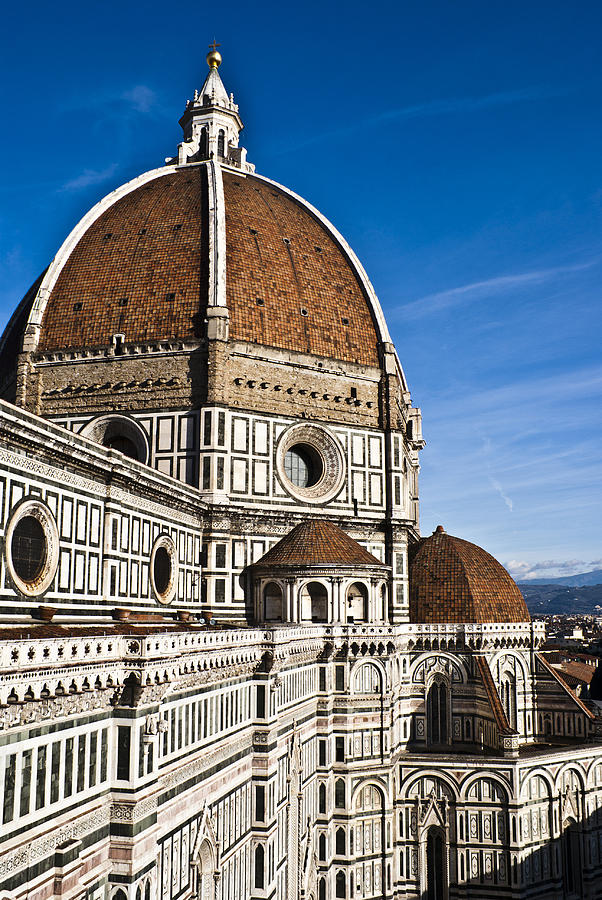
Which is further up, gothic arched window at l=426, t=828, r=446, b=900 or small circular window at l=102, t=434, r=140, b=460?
small circular window at l=102, t=434, r=140, b=460

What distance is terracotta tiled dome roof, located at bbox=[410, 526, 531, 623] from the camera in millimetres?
36969

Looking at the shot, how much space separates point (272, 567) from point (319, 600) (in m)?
2.25

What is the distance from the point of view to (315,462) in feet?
124

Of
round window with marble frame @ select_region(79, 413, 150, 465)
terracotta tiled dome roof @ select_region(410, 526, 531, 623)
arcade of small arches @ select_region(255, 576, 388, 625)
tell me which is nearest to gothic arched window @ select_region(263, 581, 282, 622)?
→ arcade of small arches @ select_region(255, 576, 388, 625)

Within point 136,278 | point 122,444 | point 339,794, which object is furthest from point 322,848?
point 136,278

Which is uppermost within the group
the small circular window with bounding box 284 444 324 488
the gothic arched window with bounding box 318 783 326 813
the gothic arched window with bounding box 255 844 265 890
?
the small circular window with bounding box 284 444 324 488

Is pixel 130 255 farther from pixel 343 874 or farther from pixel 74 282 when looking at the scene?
pixel 343 874

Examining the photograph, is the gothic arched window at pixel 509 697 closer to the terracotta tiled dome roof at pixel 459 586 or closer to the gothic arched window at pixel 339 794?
the terracotta tiled dome roof at pixel 459 586

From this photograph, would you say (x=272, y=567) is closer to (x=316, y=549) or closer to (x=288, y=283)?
(x=316, y=549)

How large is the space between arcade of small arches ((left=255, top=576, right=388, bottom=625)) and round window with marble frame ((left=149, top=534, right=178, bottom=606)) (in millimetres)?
4501

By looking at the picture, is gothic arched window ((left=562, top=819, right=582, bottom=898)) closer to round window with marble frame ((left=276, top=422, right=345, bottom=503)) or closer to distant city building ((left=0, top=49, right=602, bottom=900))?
distant city building ((left=0, top=49, right=602, bottom=900))

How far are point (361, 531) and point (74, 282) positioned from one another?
17.2 meters

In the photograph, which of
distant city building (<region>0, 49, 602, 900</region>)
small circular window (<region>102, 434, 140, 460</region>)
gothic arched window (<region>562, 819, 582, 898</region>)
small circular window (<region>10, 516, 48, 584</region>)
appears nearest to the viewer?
small circular window (<region>10, 516, 48, 584</region>)

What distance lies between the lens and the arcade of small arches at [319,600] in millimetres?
32750
